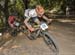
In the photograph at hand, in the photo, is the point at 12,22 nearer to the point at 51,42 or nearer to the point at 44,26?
the point at 44,26

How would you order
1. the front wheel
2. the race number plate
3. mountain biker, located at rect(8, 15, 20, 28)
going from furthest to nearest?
mountain biker, located at rect(8, 15, 20, 28) → the race number plate → the front wheel

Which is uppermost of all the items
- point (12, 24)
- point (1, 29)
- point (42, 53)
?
point (12, 24)

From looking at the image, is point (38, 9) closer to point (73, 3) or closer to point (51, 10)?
point (73, 3)

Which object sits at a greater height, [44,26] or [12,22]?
[44,26]

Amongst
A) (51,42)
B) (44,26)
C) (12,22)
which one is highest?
(44,26)

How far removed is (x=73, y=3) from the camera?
88.2 feet

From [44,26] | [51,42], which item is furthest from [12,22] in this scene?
[51,42]

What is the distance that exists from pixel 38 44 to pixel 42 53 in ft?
5.08

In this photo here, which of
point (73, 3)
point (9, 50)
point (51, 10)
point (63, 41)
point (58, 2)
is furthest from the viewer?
point (51, 10)

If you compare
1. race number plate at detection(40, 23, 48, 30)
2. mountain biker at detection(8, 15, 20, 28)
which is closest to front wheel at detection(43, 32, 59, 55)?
race number plate at detection(40, 23, 48, 30)

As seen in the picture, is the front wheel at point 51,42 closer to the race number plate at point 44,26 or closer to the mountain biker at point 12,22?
the race number plate at point 44,26

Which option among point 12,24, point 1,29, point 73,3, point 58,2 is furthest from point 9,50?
point 58,2

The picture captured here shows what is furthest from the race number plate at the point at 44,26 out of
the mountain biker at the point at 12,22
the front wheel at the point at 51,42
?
the mountain biker at the point at 12,22

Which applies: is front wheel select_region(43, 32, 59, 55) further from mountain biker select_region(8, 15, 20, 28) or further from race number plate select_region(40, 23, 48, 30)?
mountain biker select_region(8, 15, 20, 28)
